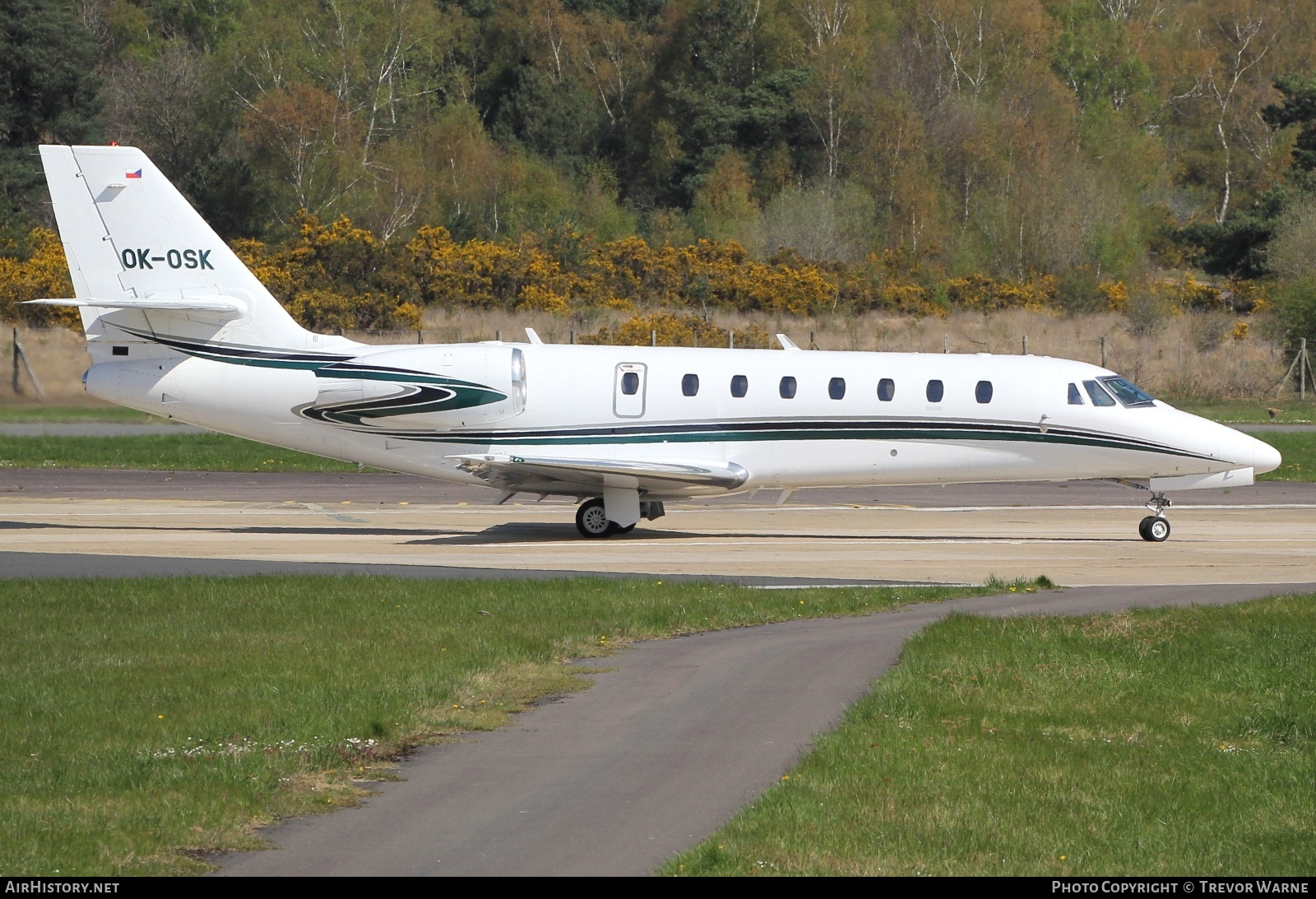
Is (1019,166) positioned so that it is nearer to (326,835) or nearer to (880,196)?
(880,196)

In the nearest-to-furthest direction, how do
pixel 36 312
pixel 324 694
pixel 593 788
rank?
pixel 593 788, pixel 324 694, pixel 36 312

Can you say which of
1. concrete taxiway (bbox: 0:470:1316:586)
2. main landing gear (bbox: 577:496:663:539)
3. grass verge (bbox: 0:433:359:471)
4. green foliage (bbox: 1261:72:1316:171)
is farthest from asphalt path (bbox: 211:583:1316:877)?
green foliage (bbox: 1261:72:1316:171)

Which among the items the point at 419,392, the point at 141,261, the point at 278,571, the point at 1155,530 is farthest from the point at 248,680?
the point at 1155,530

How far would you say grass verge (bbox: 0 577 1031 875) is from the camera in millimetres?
9125

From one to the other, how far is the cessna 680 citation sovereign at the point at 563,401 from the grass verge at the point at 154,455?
9.69 meters

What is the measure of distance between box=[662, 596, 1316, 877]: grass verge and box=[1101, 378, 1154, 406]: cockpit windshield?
9900 mm

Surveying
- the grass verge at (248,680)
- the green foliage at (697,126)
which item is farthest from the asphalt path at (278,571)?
the green foliage at (697,126)

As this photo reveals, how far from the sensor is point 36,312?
46125 mm

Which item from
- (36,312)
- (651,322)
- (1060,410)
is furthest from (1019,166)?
(1060,410)

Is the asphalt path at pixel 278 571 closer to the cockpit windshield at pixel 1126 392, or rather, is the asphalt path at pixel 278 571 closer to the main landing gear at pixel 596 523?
the main landing gear at pixel 596 523

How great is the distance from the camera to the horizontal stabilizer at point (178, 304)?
926 inches

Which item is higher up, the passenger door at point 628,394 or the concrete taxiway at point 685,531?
the passenger door at point 628,394

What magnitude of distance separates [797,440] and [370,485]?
1174 cm

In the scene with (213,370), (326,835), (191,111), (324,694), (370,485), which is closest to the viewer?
(326,835)
